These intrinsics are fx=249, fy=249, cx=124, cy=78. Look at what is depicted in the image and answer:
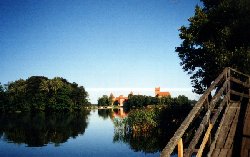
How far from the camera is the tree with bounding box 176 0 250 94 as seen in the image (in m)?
20.2

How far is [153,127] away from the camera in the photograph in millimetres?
25828

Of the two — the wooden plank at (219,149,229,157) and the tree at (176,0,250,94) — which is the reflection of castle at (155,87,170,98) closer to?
the tree at (176,0,250,94)

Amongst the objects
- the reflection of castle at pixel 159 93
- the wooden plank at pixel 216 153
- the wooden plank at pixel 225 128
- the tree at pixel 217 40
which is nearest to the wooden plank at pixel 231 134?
the wooden plank at pixel 225 128

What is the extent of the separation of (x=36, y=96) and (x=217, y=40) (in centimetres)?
8629

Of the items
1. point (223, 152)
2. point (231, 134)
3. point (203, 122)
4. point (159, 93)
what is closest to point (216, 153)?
point (223, 152)

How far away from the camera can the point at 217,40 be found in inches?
874

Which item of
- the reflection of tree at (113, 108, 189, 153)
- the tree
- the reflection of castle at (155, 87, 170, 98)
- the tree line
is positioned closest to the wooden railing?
the tree

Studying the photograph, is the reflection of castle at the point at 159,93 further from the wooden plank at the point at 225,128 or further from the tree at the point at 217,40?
the wooden plank at the point at 225,128

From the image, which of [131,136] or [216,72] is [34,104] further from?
[216,72]

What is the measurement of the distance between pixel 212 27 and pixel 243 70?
5.39 m

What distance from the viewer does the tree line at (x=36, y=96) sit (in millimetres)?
95938

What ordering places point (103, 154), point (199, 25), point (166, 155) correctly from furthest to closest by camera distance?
point (199, 25)
point (103, 154)
point (166, 155)

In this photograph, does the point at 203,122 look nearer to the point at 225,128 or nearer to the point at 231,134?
the point at 231,134

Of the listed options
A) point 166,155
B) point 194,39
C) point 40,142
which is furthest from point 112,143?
point 166,155
